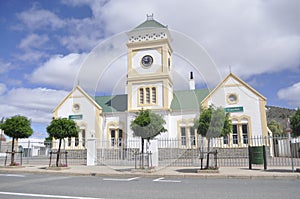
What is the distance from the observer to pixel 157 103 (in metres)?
29.7

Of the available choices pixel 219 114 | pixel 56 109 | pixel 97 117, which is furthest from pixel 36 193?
pixel 56 109

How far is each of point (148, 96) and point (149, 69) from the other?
3166 mm

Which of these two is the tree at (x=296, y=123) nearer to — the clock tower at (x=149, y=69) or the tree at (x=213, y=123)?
the tree at (x=213, y=123)

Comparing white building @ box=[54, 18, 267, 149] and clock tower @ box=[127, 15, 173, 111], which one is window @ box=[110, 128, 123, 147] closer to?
white building @ box=[54, 18, 267, 149]

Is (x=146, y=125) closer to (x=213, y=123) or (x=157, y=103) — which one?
(x=213, y=123)

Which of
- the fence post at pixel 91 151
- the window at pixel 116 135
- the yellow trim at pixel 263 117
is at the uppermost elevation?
the yellow trim at pixel 263 117

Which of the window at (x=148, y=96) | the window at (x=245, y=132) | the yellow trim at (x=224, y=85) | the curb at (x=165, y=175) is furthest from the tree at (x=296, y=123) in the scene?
the window at (x=148, y=96)

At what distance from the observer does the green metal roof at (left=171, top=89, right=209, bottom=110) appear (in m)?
29.6

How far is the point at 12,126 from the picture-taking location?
1775 centimetres

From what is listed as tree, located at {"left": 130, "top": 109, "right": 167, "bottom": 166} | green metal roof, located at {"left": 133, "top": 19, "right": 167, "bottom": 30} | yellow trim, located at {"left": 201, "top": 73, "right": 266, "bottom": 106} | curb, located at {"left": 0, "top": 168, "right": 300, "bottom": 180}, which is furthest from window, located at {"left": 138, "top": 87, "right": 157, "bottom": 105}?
curb, located at {"left": 0, "top": 168, "right": 300, "bottom": 180}

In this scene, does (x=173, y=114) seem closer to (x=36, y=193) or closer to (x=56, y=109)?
(x=56, y=109)

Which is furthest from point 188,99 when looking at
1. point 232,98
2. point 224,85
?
point 232,98

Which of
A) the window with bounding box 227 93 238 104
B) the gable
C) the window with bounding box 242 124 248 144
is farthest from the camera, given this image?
the gable

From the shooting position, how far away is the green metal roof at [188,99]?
29.6m
